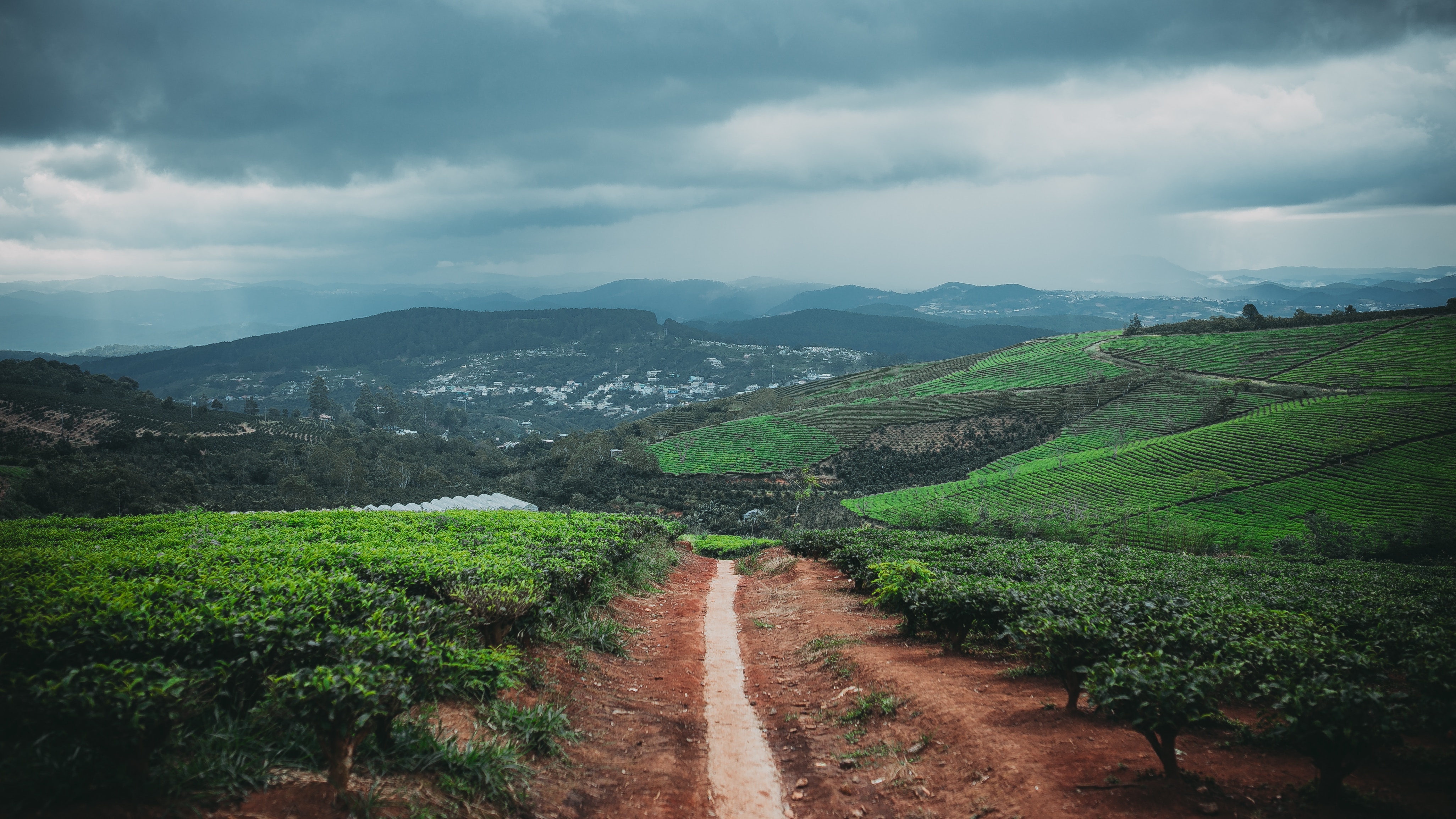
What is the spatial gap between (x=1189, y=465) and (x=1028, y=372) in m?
57.2

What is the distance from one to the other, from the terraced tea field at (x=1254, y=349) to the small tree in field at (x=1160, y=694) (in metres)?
108

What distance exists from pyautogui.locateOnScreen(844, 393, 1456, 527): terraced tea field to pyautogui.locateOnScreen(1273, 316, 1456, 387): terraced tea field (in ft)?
29.6

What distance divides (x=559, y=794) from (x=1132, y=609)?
23.6ft

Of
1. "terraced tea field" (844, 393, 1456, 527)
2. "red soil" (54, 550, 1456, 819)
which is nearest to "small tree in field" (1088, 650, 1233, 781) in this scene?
"red soil" (54, 550, 1456, 819)

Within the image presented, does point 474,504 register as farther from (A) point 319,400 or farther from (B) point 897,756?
(A) point 319,400

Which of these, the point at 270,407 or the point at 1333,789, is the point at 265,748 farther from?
the point at 270,407

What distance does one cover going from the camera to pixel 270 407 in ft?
621

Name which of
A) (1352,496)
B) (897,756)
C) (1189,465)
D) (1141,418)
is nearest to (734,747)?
(897,756)

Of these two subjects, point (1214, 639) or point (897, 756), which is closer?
point (1214, 639)

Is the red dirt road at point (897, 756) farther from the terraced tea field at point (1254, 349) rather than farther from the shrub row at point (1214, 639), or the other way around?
the terraced tea field at point (1254, 349)

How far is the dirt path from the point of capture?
6688mm

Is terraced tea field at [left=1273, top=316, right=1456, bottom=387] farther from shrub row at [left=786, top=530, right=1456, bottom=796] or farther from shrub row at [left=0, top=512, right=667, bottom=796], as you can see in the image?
shrub row at [left=0, top=512, right=667, bottom=796]

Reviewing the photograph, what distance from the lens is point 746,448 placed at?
92750 mm

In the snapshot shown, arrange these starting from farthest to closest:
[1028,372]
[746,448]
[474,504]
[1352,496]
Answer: [1028,372]
[746,448]
[1352,496]
[474,504]
